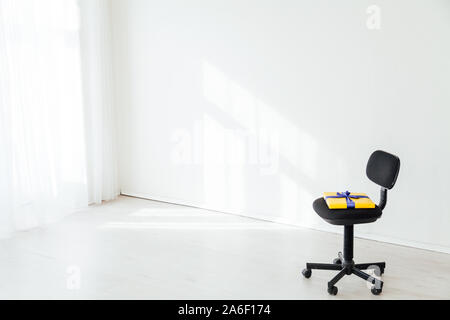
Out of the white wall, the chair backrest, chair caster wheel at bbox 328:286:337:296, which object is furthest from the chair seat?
the white wall

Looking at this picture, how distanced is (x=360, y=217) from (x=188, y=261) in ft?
3.94

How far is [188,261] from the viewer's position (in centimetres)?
321

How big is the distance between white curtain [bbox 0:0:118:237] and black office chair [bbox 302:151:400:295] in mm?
2297

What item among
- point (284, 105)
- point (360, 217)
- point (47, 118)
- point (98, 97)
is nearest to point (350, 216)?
point (360, 217)

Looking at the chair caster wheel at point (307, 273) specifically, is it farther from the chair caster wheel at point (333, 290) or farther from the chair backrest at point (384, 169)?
the chair backrest at point (384, 169)

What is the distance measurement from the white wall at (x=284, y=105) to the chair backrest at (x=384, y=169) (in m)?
0.52

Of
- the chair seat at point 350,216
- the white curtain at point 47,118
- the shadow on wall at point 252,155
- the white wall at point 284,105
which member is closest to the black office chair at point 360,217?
the chair seat at point 350,216

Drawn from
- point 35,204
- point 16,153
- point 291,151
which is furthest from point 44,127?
point 291,151

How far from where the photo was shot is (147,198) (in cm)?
471

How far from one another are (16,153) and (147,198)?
1.39 meters

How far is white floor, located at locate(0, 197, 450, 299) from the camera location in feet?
9.13

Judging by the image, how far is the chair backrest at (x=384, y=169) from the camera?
9.02 ft

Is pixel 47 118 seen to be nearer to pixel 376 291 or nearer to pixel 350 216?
pixel 350 216

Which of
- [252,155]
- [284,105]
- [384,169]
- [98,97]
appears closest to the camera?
[384,169]
